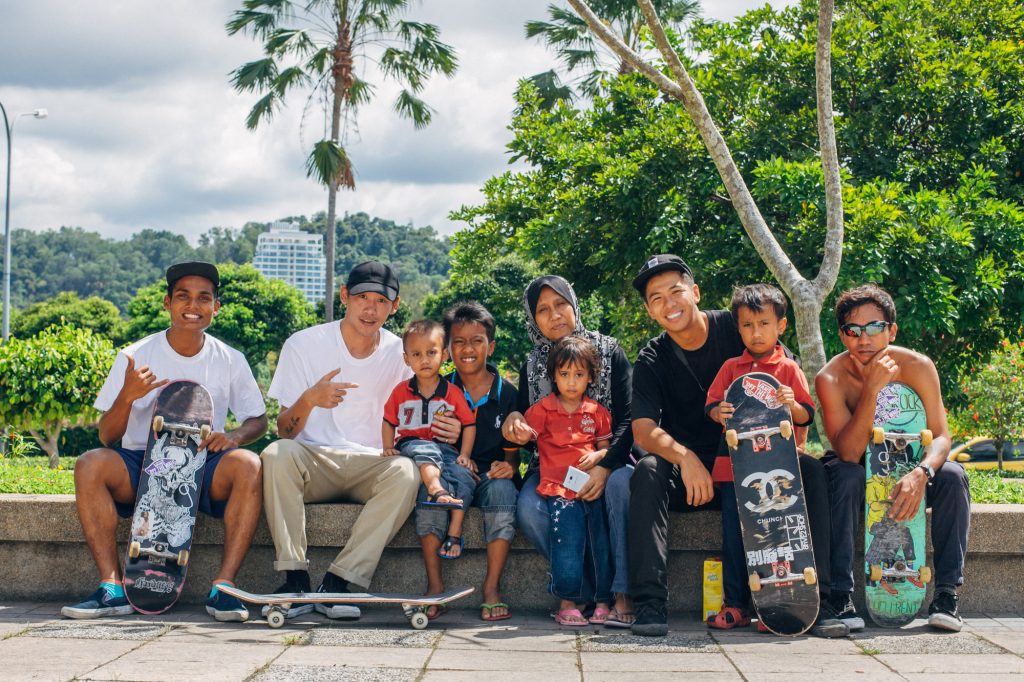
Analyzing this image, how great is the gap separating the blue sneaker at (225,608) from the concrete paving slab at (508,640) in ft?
3.07

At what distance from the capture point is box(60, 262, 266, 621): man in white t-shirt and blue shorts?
4.43 meters

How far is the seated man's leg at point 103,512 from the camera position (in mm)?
4352

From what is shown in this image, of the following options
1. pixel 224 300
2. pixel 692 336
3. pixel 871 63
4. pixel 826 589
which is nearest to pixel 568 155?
pixel 871 63

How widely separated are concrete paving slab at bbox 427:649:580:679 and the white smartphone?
83cm

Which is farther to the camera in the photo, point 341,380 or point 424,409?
point 341,380

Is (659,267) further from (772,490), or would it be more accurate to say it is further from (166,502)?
(166,502)

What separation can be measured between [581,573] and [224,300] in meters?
44.2

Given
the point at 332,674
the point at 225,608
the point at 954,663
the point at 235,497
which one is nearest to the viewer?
the point at 332,674

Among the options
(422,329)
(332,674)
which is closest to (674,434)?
(422,329)

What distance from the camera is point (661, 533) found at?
423cm

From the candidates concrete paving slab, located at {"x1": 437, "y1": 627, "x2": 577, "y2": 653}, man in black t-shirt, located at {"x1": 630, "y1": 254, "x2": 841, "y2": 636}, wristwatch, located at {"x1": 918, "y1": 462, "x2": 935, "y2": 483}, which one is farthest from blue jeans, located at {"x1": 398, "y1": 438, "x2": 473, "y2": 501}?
wristwatch, located at {"x1": 918, "y1": 462, "x2": 935, "y2": 483}

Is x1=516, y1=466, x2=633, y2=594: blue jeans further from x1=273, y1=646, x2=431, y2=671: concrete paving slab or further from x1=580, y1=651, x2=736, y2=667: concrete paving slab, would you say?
x1=273, y1=646, x2=431, y2=671: concrete paving slab

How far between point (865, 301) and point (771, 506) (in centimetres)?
110

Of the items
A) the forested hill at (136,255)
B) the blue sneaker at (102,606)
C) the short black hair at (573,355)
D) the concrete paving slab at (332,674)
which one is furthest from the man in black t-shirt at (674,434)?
the forested hill at (136,255)
